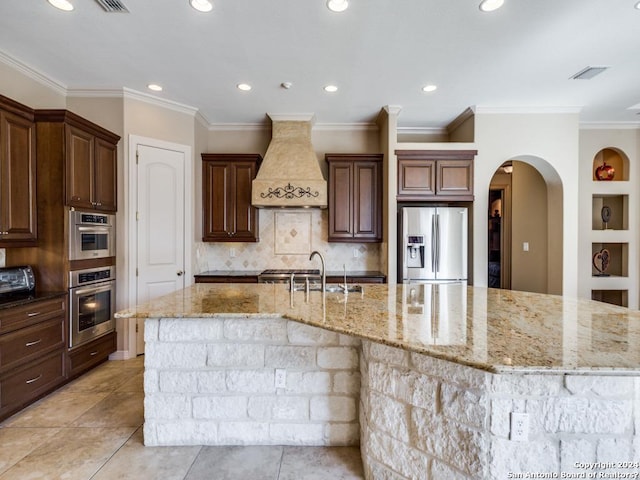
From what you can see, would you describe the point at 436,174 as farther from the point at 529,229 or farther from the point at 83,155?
the point at 83,155

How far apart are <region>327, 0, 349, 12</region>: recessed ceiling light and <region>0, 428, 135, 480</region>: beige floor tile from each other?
3.22 metres

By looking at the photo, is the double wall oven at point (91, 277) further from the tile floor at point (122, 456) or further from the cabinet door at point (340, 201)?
the cabinet door at point (340, 201)

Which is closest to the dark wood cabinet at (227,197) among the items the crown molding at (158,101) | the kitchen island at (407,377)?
the crown molding at (158,101)

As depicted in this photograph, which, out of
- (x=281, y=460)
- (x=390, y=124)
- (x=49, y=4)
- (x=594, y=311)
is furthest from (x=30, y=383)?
(x=390, y=124)

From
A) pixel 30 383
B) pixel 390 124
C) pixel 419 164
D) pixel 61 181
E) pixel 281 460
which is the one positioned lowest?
pixel 281 460

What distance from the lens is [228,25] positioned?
241 cm

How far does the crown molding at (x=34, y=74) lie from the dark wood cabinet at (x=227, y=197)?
159 cm

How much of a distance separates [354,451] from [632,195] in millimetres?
5137

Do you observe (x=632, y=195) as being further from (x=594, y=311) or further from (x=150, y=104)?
(x=150, y=104)

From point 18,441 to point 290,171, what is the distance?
11.1ft

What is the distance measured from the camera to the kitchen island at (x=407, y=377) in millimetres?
1213

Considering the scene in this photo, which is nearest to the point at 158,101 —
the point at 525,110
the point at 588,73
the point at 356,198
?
the point at 356,198

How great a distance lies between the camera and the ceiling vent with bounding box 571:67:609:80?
3.05 m

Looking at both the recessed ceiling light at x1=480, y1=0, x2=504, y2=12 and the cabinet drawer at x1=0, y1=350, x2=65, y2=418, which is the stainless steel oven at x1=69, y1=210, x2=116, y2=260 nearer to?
the cabinet drawer at x1=0, y1=350, x2=65, y2=418
